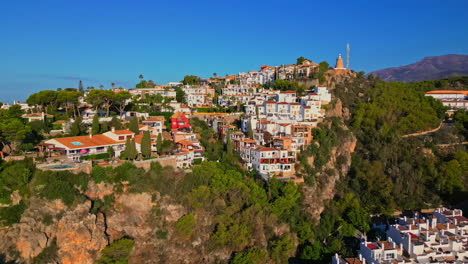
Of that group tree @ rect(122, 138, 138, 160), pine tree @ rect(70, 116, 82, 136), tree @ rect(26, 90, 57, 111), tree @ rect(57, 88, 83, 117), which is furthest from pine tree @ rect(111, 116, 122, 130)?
tree @ rect(26, 90, 57, 111)

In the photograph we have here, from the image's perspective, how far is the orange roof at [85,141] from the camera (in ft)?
99.6

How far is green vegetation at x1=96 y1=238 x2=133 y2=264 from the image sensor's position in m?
23.7

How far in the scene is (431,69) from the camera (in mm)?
110250

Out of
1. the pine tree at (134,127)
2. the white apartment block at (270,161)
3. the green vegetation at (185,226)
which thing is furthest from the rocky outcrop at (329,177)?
the pine tree at (134,127)

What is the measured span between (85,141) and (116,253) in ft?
40.6

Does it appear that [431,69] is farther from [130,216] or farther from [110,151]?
[130,216]

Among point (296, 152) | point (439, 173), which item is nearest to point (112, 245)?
point (296, 152)

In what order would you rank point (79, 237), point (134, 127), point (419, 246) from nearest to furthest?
1. point (79, 237)
2. point (419, 246)
3. point (134, 127)

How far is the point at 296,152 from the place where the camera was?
3878 cm

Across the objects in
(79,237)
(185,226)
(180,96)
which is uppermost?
(180,96)

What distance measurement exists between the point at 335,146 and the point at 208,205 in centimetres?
2110

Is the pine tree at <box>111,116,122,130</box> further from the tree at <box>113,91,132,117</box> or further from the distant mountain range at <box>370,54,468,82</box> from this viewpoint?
the distant mountain range at <box>370,54,468,82</box>

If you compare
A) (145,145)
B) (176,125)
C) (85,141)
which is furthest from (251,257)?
(176,125)

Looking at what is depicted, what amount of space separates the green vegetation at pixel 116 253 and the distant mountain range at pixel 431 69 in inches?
3619
